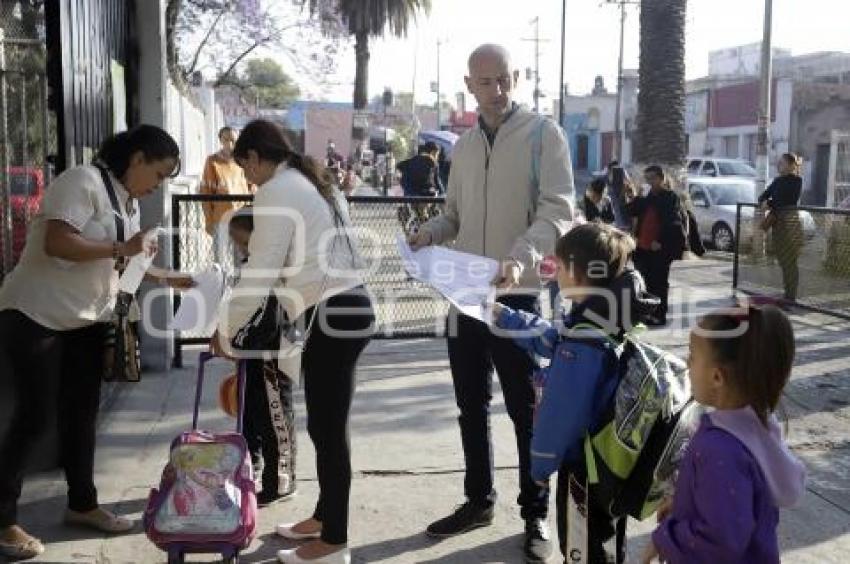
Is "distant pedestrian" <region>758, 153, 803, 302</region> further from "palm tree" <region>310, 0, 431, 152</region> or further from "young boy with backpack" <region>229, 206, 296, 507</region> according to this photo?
"palm tree" <region>310, 0, 431, 152</region>

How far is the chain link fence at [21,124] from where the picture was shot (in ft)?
15.3

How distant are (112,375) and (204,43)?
881 inches

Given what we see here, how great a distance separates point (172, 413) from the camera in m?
5.72

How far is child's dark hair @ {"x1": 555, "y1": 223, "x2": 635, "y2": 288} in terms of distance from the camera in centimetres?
297

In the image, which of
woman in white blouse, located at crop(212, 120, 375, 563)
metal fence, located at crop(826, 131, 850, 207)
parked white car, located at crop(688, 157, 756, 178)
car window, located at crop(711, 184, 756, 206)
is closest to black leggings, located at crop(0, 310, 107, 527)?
woman in white blouse, located at crop(212, 120, 375, 563)

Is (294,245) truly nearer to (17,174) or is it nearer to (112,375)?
(112,375)

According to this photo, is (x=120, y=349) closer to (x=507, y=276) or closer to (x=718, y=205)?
(x=507, y=276)

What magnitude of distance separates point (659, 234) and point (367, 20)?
2994 cm

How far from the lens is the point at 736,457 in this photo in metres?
2.16

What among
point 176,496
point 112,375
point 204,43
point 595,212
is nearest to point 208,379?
point 112,375

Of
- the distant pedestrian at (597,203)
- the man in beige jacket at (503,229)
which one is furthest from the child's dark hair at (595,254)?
the distant pedestrian at (597,203)

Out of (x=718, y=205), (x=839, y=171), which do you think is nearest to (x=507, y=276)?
(x=718, y=205)

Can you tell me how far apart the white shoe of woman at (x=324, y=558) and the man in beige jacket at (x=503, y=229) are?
51cm

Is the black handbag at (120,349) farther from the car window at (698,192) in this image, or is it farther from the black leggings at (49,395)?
the car window at (698,192)
